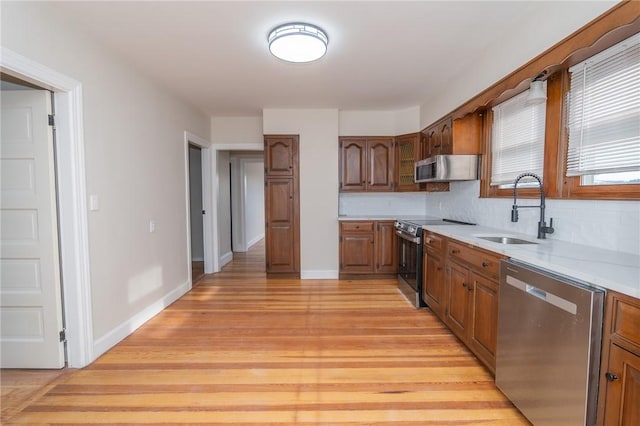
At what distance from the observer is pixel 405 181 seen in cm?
453

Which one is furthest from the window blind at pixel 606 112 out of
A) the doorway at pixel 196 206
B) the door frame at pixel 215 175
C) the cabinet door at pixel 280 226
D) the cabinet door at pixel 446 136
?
the doorway at pixel 196 206

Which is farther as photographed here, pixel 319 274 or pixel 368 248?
pixel 319 274

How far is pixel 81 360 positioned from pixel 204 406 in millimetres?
1156

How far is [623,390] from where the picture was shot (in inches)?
45.1

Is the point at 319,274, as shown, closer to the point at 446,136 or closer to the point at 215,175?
the point at 215,175

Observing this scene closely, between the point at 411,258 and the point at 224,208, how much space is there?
3649 millimetres

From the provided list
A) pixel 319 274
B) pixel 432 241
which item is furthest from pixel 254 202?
pixel 432 241

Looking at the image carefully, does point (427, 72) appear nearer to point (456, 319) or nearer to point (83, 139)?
point (456, 319)

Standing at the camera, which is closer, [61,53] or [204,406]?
[204,406]

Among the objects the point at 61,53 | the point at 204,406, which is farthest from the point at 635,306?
the point at 61,53

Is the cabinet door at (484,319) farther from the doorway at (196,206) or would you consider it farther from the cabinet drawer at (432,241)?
the doorway at (196,206)

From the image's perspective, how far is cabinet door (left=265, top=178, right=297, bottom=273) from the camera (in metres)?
4.52

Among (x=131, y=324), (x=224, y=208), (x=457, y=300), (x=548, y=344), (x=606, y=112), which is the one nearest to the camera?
(x=548, y=344)

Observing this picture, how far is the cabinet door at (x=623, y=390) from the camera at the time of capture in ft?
3.62
